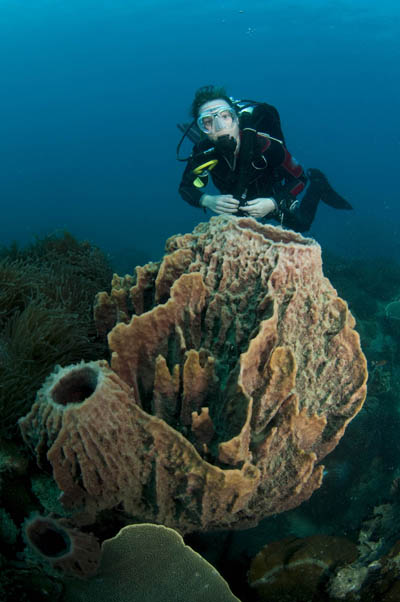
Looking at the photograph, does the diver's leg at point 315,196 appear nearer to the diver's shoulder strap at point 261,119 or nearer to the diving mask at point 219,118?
the diver's shoulder strap at point 261,119

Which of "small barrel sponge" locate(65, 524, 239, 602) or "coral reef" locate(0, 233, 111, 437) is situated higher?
"coral reef" locate(0, 233, 111, 437)

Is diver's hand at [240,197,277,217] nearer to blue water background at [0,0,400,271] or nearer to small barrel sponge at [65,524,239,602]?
small barrel sponge at [65,524,239,602]

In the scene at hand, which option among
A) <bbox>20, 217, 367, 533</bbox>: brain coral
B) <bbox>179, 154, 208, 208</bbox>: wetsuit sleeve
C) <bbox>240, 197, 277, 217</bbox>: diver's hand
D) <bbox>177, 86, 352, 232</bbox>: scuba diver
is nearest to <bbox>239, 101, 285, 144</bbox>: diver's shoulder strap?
<bbox>177, 86, 352, 232</bbox>: scuba diver

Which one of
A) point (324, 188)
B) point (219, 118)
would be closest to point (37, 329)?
point (219, 118)

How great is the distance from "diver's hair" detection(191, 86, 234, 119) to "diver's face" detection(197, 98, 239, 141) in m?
0.17

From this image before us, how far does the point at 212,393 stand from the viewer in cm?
206

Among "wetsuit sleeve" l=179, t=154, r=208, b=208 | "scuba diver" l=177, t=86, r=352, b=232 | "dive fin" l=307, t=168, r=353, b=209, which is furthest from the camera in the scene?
"dive fin" l=307, t=168, r=353, b=209

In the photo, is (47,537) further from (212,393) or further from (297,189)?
(297,189)

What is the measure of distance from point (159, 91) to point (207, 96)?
104m

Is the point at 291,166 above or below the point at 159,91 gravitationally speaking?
below

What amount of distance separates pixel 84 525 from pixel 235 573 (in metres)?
1.10

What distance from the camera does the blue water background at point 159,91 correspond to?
5859 centimetres

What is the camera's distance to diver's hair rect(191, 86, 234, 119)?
5.86m

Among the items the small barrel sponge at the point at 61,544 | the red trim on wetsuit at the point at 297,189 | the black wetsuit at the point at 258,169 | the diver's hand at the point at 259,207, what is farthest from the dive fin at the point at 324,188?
the small barrel sponge at the point at 61,544
